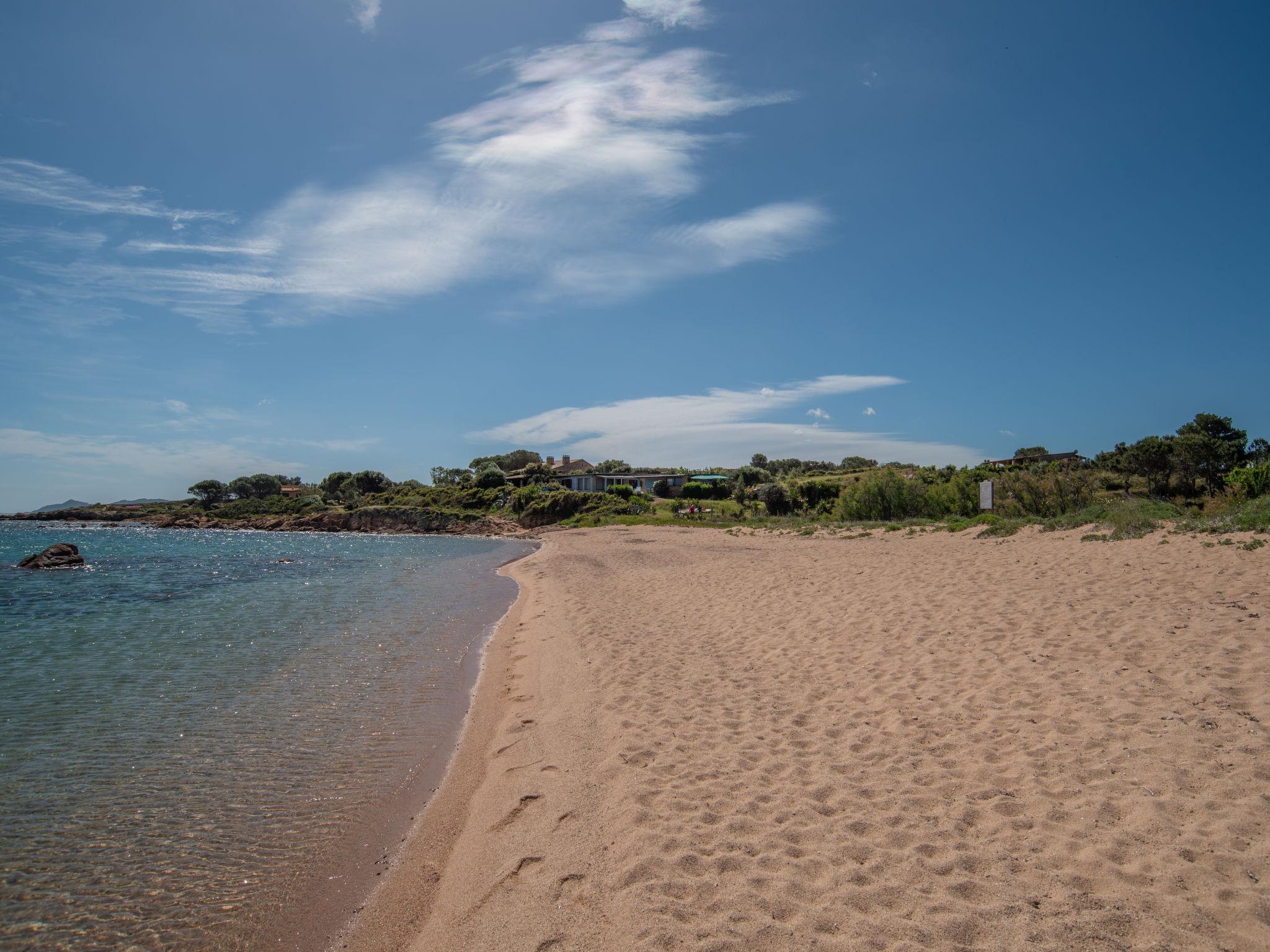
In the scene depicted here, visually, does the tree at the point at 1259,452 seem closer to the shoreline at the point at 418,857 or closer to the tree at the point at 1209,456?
the tree at the point at 1209,456

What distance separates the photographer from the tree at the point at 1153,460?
109 ft

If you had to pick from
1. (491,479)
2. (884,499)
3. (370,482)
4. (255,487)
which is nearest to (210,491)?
(255,487)

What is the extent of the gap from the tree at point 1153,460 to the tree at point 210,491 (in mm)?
114224

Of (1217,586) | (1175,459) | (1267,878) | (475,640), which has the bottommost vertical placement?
(475,640)

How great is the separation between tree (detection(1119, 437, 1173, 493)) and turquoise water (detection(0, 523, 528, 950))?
36.3 metres

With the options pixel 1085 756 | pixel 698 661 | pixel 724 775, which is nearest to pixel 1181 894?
pixel 1085 756

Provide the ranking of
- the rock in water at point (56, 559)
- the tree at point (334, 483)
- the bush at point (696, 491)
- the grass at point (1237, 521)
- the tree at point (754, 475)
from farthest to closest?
the tree at point (334, 483) → the bush at point (696, 491) → the tree at point (754, 475) → the rock in water at point (56, 559) → the grass at point (1237, 521)

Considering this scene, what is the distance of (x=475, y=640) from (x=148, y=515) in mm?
106302

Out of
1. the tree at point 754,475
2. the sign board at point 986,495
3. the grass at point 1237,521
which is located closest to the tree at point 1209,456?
the sign board at point 986,495

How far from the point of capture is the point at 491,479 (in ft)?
261

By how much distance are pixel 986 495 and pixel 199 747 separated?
25.1 meters

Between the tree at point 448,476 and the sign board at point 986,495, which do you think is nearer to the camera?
the sign board at point 986,495

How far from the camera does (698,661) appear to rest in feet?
28.7

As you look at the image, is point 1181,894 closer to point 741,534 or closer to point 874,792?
point 874,792
